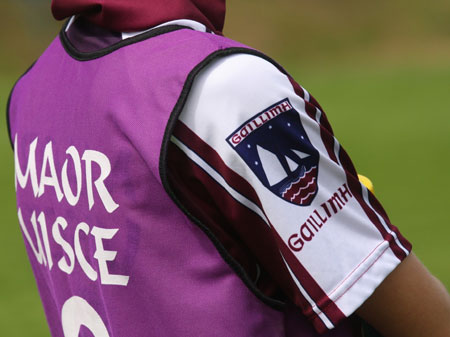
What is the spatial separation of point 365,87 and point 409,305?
30.7 feet

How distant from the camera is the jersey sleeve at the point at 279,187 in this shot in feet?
→ 3.69

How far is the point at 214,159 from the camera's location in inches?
44.7

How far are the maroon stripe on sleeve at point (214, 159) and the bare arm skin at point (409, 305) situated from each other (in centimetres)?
21

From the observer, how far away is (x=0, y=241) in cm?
569

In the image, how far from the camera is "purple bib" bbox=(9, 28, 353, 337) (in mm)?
1160

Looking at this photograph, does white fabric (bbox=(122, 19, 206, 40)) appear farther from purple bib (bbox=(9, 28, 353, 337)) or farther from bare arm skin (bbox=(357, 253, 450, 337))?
bare arm skin (bbox=(357, 253, 450, 337))

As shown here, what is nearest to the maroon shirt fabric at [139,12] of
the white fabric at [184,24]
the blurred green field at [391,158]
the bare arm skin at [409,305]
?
the white fabric at [184,24]

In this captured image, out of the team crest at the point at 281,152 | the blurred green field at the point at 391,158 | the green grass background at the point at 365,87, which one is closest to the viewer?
the team crest at the point at 281,152

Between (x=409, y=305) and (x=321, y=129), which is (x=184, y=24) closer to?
(x=321, y=129)

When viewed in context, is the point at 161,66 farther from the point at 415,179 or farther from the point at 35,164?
the point at 415,179

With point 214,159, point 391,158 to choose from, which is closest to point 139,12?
point 214,159

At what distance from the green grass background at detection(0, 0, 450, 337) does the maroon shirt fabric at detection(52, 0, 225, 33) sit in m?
3.26

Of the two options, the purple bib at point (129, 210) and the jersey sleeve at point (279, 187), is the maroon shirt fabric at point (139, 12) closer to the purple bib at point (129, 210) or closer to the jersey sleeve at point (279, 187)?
the purple bib at point (129, 210)

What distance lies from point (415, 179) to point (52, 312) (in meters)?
5.43
